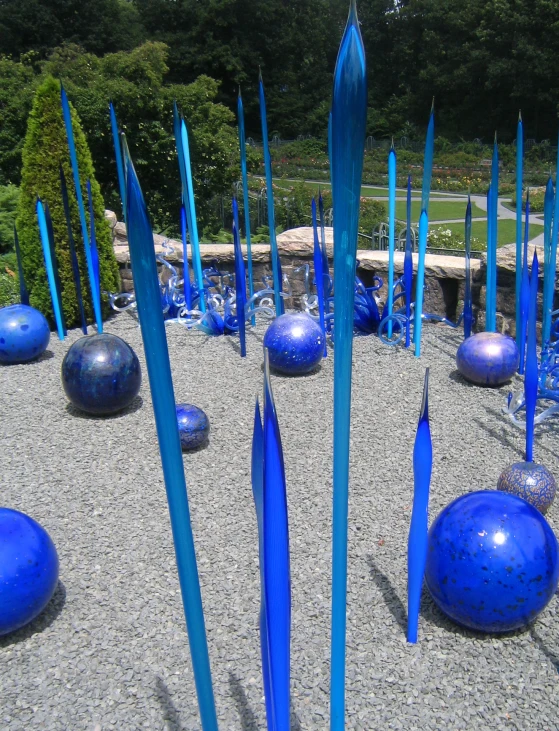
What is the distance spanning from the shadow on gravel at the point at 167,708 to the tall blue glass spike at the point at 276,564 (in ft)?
3.59

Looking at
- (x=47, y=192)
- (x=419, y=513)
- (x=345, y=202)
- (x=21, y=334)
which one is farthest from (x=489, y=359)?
(x=47, y=192)

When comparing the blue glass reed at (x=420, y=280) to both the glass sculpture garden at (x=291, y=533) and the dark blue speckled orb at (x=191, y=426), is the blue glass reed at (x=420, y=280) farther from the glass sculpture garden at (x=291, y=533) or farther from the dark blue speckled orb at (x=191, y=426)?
the dark blue speckled orb at (x=191, y=426)

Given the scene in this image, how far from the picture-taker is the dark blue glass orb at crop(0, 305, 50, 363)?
5941 mm

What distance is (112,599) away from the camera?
3.03m

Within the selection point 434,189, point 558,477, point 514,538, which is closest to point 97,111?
point 558,477

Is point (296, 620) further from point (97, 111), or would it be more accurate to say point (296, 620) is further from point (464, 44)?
point (464, 44)

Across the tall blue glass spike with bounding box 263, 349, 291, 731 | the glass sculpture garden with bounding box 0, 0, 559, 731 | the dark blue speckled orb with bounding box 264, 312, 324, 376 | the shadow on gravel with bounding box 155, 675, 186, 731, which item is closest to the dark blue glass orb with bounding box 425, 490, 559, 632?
the glass sculpture garden with bounding box 0, 0, 559, 731

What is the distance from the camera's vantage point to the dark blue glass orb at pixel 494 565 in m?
2.56

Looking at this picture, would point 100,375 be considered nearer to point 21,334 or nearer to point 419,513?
point 21,334

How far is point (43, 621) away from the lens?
2904mm

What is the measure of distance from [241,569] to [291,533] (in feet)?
1.24

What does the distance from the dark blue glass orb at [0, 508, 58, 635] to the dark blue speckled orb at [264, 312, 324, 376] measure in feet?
9.54

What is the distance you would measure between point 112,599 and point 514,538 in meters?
1.74

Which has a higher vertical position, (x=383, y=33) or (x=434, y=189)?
(x=383, y=33)
